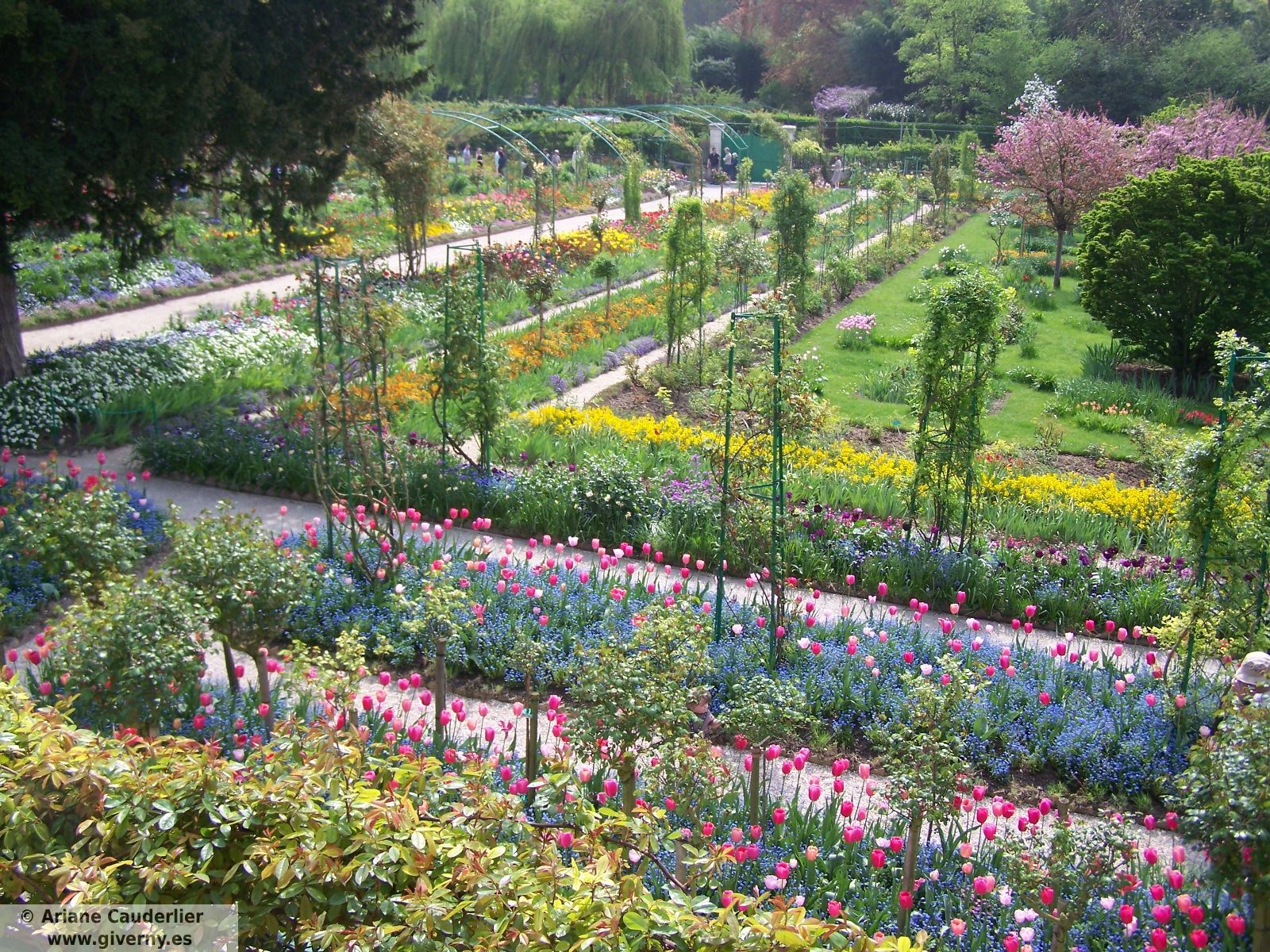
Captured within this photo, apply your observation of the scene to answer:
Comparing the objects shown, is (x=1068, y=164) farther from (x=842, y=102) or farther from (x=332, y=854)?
Result: (x=842, y=102)

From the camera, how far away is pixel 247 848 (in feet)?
10.3

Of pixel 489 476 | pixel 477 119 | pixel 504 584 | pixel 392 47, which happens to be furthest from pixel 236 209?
pixel 477 119

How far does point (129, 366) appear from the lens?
35.3 ft

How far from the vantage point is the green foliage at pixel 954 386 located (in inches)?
292

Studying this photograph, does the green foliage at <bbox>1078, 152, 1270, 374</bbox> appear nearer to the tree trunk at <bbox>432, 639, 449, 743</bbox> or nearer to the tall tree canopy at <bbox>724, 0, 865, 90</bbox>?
the tree trunk at <bbox>432, 639, 449, 743</bbox>

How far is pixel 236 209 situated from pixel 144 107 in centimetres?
238

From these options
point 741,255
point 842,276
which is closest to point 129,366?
point 741,255

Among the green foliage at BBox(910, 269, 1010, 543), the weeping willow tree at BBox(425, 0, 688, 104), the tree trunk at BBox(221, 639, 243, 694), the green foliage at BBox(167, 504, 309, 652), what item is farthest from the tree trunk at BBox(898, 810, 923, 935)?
the weeping willow tree at BBox(425, 0, 688, 104)

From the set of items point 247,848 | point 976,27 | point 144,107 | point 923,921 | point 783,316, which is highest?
point 976,27

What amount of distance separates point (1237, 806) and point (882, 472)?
213 inches

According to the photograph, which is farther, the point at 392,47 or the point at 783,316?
the point at 392,47

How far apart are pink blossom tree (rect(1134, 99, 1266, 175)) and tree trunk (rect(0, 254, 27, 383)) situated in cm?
1726

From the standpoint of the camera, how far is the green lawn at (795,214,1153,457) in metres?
11.0

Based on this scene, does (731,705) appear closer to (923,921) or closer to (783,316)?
(923,921)
